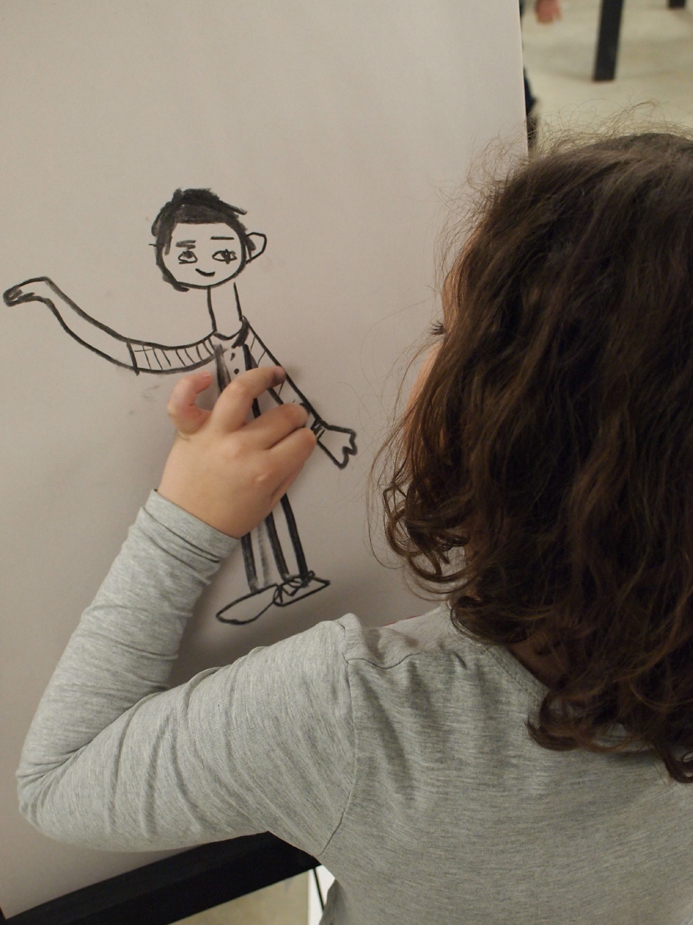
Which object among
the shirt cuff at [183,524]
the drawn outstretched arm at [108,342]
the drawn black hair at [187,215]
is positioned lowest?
the shirt cuff at [183,524]

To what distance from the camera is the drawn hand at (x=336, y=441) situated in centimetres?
54

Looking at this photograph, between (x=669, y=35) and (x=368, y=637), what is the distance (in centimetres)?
95

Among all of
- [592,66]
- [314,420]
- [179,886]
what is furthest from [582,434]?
[592,66]

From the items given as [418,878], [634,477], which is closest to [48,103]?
[634,477]

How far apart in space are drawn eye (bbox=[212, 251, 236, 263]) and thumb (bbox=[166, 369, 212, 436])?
8 cm

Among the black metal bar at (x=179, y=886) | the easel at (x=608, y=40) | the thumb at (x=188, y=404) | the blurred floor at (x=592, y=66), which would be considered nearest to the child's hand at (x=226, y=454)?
the thumb at (x=188, y=404)

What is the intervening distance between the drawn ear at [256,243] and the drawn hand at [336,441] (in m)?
0.14

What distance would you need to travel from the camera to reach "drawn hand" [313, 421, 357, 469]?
21.3 inches

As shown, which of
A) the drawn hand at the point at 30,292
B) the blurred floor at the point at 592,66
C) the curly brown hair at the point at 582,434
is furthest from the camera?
the blurred floor at the point at 592,66

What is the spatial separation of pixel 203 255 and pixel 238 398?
0.10 meters

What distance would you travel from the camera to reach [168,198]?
431mm

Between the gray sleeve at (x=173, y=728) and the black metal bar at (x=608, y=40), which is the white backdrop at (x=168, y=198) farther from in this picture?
the black metal bar at (x=608, y=40)

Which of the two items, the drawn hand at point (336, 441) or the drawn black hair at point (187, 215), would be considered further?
the drawn hand at point (336, 441)

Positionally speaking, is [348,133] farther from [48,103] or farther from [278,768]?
[278,768]
